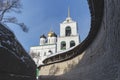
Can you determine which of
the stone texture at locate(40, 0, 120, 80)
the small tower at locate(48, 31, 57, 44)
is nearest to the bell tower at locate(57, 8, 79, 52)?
the small tower at locate(48, 31, 57, 44)

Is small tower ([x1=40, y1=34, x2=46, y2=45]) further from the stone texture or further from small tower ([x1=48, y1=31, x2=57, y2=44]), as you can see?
the stone texture

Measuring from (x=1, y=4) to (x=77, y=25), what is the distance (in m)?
38.0

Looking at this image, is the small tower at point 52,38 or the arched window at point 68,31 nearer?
the arched window at point 68,31

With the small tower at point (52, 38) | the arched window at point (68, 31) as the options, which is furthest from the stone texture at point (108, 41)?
the small tower at point (52, 38)

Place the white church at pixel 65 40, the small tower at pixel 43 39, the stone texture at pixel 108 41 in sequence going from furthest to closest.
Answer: the small tower at pixel 43 39
the white church at pixel 65 40
the stone texture at pixel 108 41

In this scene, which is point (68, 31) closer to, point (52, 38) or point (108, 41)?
point (52, 38)

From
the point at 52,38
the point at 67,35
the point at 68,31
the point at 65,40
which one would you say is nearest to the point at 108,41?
the point at 65,40

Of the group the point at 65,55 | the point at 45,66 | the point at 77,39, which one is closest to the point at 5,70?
the point at 65,55

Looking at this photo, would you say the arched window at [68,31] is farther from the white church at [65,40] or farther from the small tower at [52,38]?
the small tower at [52,38]

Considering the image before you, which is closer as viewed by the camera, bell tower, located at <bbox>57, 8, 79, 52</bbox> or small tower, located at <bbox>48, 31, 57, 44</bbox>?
bell tower, located at <bbox>57, 8, 79, 52</bbox>

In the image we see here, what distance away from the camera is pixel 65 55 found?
57.7 feet

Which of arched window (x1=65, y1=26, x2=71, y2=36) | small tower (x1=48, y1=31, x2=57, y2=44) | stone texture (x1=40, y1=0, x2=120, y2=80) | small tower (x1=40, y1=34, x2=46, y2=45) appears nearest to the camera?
stone texture (x1=40, y1=0, x2=120, y2=80)

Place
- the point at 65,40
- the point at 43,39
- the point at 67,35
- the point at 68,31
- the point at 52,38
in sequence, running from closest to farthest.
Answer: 1. the point at 65,40
2. the point at 67,35
3. the point at 68,31
4. the point at 52,38
5. the point at 43,39

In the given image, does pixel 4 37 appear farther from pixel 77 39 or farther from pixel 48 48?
pixel 48 48
